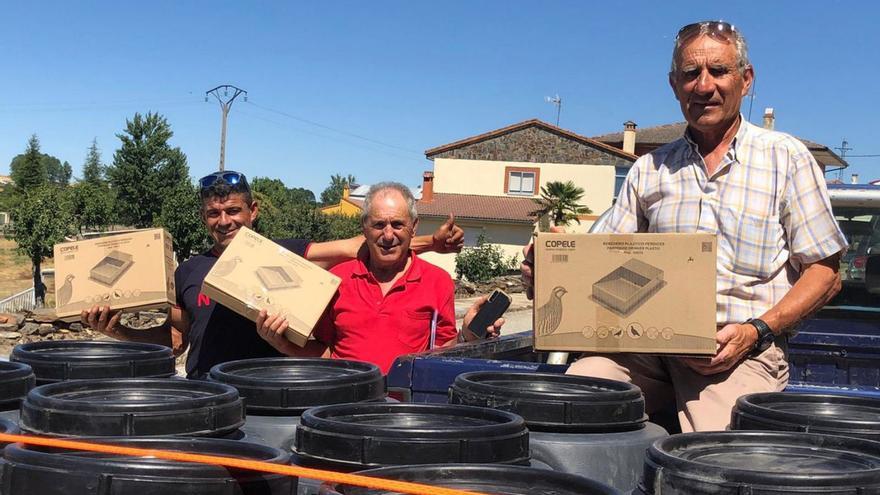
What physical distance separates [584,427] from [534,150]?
53.8 meters

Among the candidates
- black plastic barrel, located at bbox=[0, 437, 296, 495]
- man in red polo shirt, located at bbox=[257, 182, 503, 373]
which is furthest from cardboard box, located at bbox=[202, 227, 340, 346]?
black plastic barrel, located at bbox=[0, 437, 296, 495]

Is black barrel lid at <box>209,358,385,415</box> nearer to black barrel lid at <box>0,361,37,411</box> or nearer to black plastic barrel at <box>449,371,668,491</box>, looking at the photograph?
black plastic barrel at <box>449,371,668,491</box>

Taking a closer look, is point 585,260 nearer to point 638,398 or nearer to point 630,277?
point 630,277

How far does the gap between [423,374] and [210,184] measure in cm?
195

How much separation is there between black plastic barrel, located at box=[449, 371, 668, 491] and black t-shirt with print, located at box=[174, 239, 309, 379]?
2.00 m

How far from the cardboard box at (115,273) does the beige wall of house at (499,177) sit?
50483mm

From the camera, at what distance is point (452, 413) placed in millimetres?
2689

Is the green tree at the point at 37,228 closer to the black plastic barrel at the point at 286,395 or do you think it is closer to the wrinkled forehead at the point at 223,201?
the wrinkled forehead at the point at 223,201

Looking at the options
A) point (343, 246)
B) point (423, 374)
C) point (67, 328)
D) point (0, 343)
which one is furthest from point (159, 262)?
point (67, 328)

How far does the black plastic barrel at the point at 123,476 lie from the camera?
2033mm

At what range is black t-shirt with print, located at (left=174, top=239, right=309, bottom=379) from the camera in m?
4.72

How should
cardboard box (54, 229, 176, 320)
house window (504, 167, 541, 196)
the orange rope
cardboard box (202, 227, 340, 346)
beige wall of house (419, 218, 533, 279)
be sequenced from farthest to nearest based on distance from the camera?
house window (504, 167, 541, 196) → beige wall of house (419, 218, 533, 279) → cardboard box (54, 229, 176, 320) → cardboard box (202, 227, 340, 346) → the orange rope

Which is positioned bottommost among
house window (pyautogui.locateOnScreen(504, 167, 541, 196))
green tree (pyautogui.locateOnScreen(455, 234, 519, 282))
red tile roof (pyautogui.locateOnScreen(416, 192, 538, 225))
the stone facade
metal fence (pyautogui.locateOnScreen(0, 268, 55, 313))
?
metal fence (pyautogui.locateOnScreen(0, 268, 55, 313))

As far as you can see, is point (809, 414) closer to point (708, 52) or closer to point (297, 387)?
point (708, 52)
